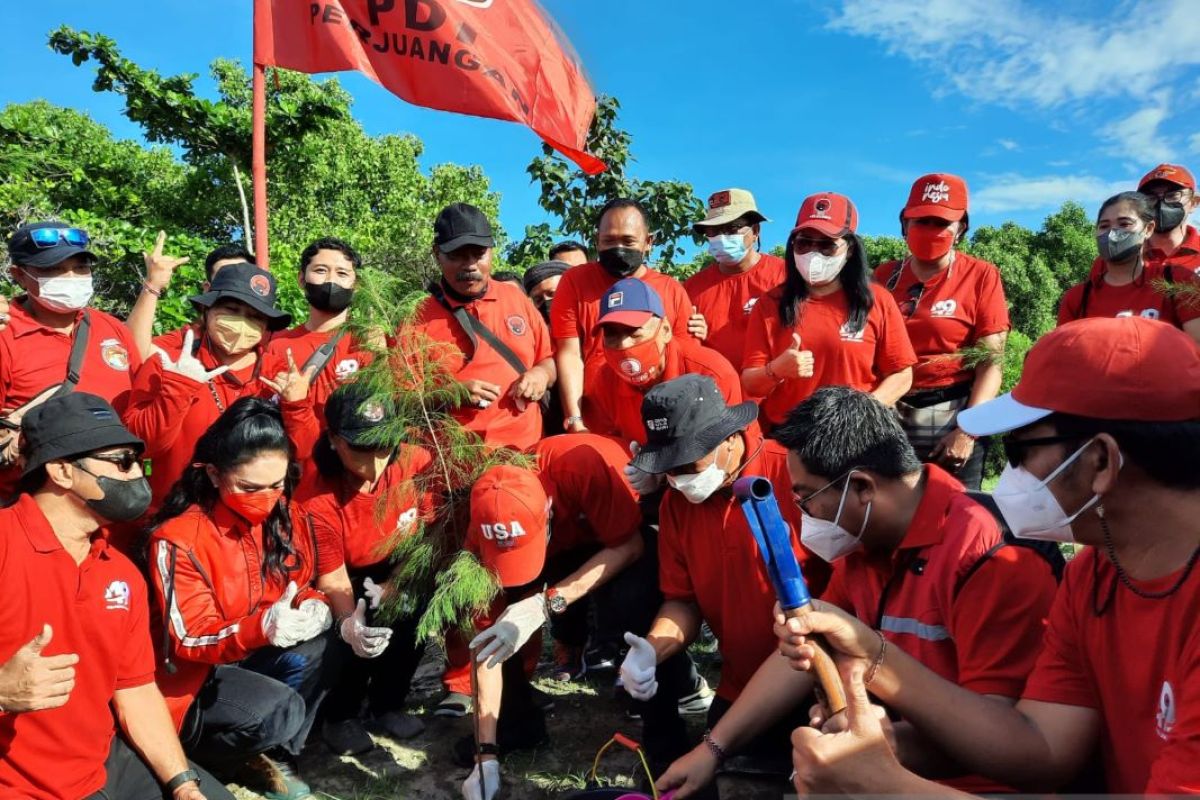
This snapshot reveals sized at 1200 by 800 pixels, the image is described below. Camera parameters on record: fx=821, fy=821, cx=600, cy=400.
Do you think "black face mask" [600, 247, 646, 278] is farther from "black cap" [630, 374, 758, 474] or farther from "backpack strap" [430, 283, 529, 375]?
"black cap" [630, 374, 758, 474]

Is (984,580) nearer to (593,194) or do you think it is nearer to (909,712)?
(909,712)

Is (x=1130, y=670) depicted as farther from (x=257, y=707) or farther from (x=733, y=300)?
(x=733, y=300)

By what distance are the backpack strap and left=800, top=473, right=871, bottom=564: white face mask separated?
2.10 meters

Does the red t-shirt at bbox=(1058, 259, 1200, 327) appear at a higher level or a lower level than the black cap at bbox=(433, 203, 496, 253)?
lower

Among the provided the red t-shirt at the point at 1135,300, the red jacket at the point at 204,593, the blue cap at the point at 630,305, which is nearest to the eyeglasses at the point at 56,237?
the red jacket at the point at 204,593

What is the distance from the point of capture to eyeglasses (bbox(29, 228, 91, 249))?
394cm

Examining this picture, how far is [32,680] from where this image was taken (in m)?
2.36

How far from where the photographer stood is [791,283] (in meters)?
4.29

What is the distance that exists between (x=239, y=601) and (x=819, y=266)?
3.10 m

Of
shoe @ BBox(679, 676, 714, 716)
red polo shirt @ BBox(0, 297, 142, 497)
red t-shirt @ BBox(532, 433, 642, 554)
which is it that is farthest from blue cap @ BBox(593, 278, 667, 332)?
red polo shirt @ BBox(0, 297, 142, 497)

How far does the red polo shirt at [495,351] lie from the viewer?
13.2 feet

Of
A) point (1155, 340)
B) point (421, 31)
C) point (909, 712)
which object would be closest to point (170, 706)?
point (909, 712)

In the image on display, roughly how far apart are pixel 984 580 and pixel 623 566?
1837mm

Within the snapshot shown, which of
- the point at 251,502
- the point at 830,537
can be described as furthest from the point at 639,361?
the point at 251,502
